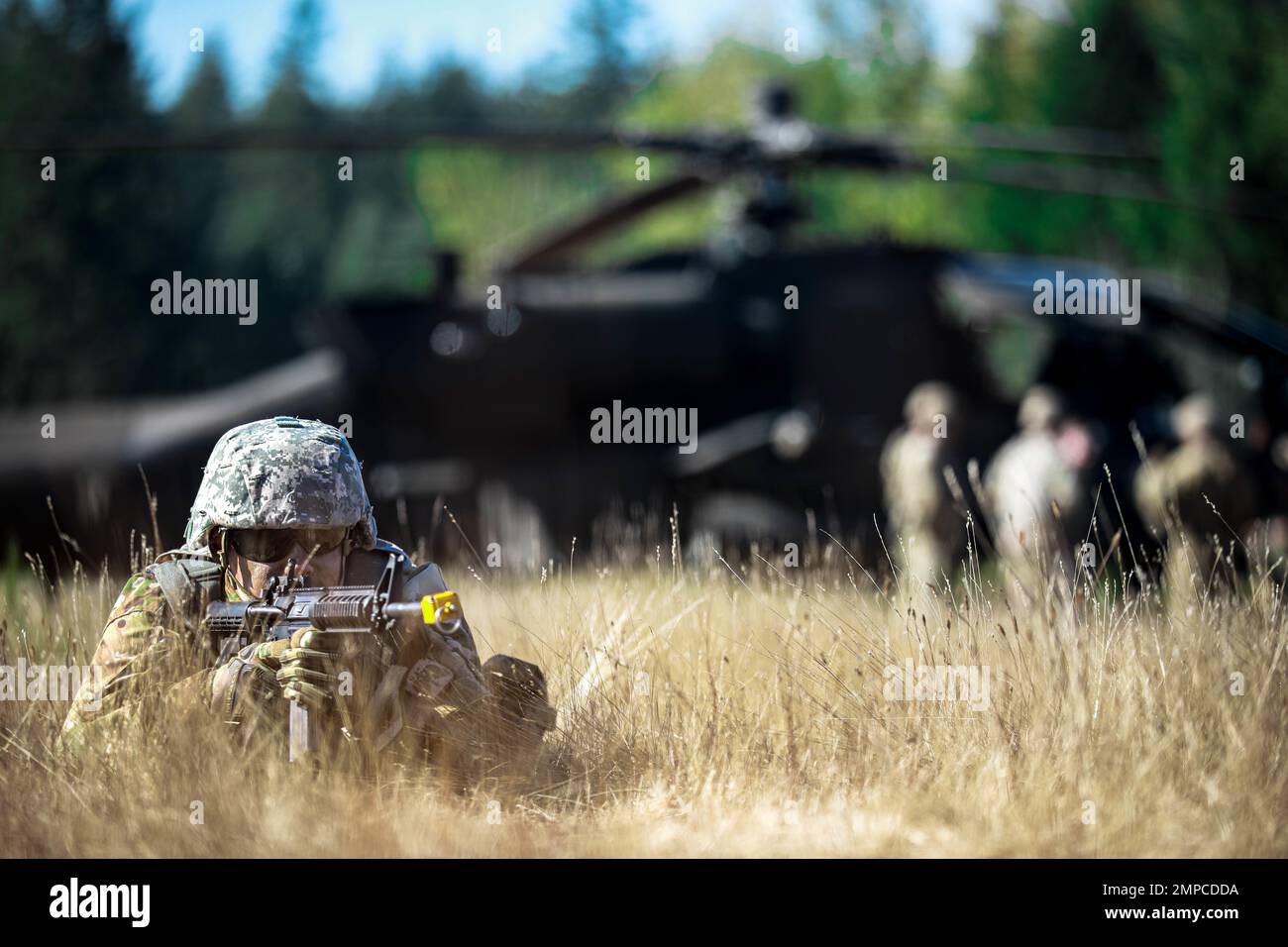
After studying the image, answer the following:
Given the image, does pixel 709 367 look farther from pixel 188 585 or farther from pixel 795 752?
pixel 188 585

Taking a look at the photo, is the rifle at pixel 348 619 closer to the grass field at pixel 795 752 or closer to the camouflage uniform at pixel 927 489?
the grass field at pixel 795 752

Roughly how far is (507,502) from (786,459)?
2.30 meters

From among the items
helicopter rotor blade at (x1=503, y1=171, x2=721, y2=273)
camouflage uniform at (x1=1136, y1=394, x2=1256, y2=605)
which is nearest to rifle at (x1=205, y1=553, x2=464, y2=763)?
camouflage uniform at (x1=1136, y1=394, x2=1256, y2=605)

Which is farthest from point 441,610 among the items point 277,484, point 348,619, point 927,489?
point 927,489

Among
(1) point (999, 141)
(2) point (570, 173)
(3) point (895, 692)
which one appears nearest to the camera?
(3) point (895, 692)

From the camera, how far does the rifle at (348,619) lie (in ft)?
10.8

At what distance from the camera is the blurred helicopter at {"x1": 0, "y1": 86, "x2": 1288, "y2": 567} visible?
10852 millimetres

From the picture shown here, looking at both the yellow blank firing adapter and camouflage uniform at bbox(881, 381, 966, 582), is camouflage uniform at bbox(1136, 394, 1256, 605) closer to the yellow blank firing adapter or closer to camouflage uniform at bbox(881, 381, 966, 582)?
camouflage uniform at bbox(881, 381, 966, 582)

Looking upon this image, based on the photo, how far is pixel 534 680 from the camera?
3.92 m

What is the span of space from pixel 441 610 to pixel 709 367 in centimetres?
845

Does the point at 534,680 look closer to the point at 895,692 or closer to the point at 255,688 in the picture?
the point at 255,688

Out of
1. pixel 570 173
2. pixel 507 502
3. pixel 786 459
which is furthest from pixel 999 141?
pixel 570 173

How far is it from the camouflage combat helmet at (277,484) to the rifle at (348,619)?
0.50ft

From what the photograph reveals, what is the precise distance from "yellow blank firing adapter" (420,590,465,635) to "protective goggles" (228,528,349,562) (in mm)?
554
